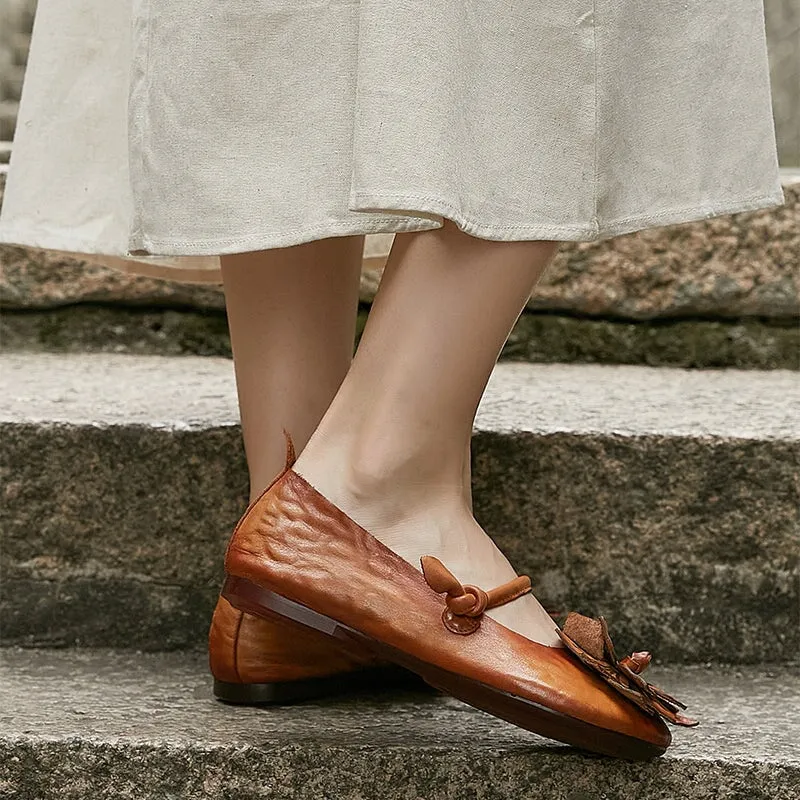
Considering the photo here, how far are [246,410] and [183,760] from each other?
0.84 ft

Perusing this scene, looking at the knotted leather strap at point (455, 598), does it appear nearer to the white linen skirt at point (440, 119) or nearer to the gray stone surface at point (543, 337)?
the white linen skirt at point (440, 119)

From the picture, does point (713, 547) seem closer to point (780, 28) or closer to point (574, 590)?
point (574, 590)

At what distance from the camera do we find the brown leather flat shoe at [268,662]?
0.79 meters

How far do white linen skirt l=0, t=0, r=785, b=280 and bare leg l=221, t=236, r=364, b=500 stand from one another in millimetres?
131

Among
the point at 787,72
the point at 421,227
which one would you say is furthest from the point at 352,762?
the point at 787,72

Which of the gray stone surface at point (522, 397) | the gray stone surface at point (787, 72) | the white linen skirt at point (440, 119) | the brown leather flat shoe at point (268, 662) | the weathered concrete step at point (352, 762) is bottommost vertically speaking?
the weathered concrete step at point (352, 762)

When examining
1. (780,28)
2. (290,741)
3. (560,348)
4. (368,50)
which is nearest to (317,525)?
(290,741)

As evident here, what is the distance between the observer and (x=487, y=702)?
0.69 m

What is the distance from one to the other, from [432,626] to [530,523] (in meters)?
0.27

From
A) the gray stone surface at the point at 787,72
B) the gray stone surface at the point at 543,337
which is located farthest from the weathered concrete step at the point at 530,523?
the gray stone surface at the point at 787,72

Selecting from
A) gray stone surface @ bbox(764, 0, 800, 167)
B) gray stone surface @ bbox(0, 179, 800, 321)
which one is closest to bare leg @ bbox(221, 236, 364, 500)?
gray stone surface @ bbox(0, 179, 800, 321)

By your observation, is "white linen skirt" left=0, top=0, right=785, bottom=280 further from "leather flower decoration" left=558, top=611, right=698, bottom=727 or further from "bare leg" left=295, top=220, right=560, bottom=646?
"leather flower decoration" left=558, top=611, right=698, bottom=727

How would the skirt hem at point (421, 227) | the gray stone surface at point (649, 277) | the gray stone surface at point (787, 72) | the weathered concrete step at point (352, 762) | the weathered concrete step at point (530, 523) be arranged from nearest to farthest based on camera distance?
the skirt hem at point (421, 227), the weathered concrete step at point (352, 762), the weathered concrete step at point (530, 523), the gray stone surface at point (649, 277), the gray stone surface at point (787, 72)

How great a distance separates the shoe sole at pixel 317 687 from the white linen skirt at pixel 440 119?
311mm
